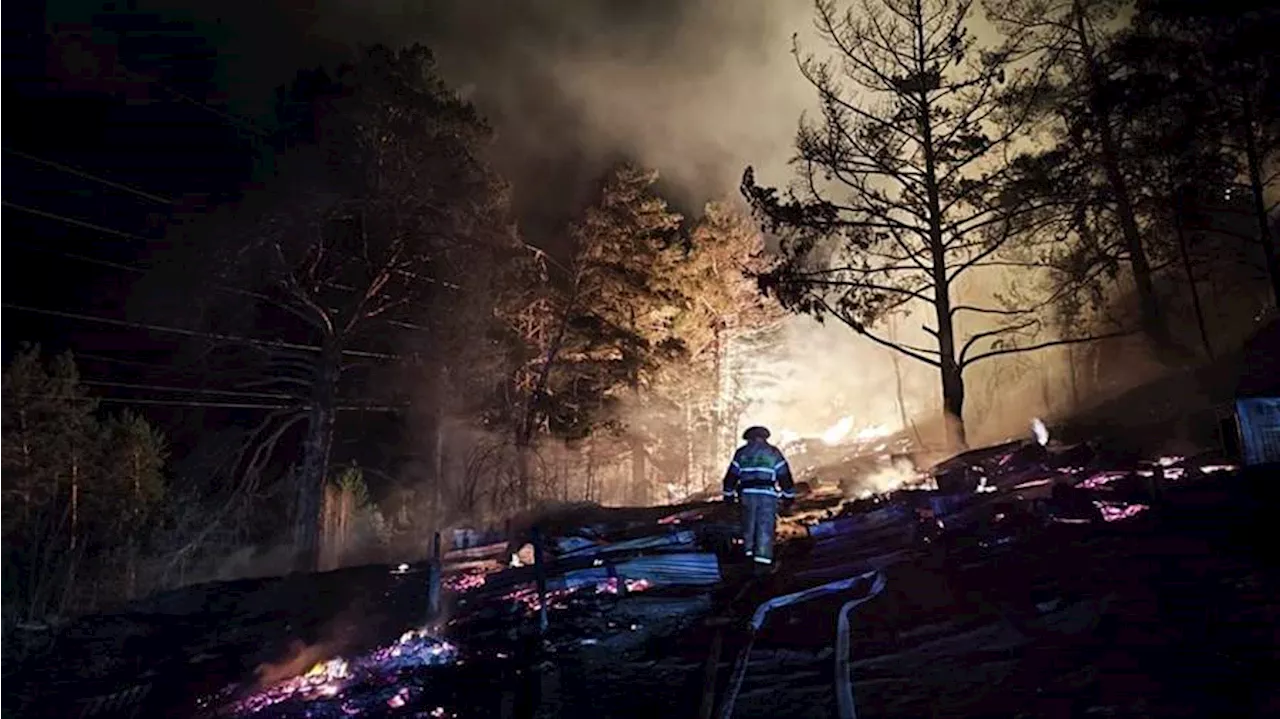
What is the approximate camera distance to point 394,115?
21.3 meters

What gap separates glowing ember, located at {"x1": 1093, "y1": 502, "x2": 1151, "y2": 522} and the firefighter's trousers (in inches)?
→ 163

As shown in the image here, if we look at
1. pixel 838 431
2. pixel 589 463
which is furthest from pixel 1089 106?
pixel 838 431

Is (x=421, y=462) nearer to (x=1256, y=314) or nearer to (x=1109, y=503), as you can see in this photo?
(x=1109, y=503)

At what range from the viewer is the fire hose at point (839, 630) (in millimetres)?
6375

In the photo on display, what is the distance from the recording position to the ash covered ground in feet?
20.7

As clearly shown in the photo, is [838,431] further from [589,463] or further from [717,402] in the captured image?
[589,463]

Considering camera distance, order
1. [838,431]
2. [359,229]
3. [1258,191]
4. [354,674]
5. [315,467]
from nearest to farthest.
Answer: [354,674] → [1258,191] → [315,467] → [359,229] → [838,431]

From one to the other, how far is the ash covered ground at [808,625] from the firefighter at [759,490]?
1.57 ft

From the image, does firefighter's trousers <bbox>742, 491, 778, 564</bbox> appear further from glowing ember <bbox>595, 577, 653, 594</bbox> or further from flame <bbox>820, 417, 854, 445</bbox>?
flame <bbox>820, 417, 854, 445</bbox>

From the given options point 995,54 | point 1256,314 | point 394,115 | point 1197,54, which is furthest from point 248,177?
point 1256,314

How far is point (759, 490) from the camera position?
11.5m

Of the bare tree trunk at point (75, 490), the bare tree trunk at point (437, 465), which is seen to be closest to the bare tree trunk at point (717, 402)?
the bare tree trunk at point (437, 465)

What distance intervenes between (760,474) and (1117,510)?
179 inches

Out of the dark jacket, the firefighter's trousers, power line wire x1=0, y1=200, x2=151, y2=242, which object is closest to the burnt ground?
the firefighter's trousers
